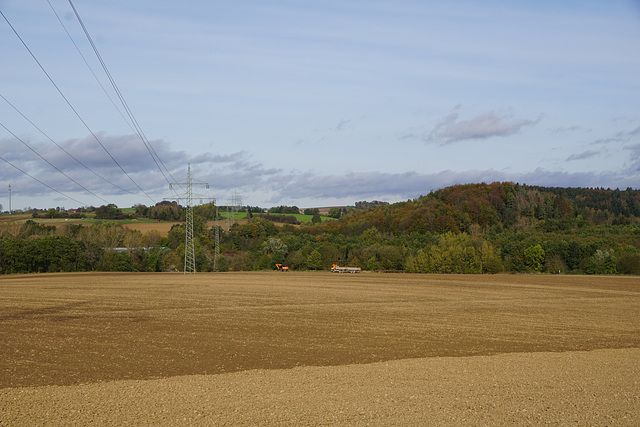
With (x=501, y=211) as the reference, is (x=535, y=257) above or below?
below

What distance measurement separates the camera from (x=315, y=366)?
50.2 ft

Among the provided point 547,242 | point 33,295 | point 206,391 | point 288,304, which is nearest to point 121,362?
point 206,391

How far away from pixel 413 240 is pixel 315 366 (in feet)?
324

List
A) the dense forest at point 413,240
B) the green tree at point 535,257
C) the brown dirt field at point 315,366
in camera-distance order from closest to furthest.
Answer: the brown dirt field at point 315,366 < the dense forest at point 413,240 < the green tree at point 535,257

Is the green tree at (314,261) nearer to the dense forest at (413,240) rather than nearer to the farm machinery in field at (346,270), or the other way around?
the dense forest at (413,240)

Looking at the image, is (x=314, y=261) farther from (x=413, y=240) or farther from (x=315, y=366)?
(x=315, y=366)

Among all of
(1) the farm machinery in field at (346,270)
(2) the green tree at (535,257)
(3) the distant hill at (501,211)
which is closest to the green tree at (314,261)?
(1) the farm machinery in field at (346,270)

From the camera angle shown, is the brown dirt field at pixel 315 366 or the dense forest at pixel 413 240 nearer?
the brown dirt field at pixel 315 366

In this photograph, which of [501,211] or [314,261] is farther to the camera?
[501,211]

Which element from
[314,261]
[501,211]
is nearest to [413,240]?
[314,261]

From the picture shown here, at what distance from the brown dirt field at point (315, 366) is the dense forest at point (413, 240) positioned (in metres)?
56.6

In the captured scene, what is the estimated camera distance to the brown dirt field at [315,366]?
1106 cm

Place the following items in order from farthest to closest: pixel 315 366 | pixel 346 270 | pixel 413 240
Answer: pixel 413 240
pixel 346 270
pixel 315 366

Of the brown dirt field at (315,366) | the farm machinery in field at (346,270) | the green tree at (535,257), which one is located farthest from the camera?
the farm machinery in field at (346,270)
